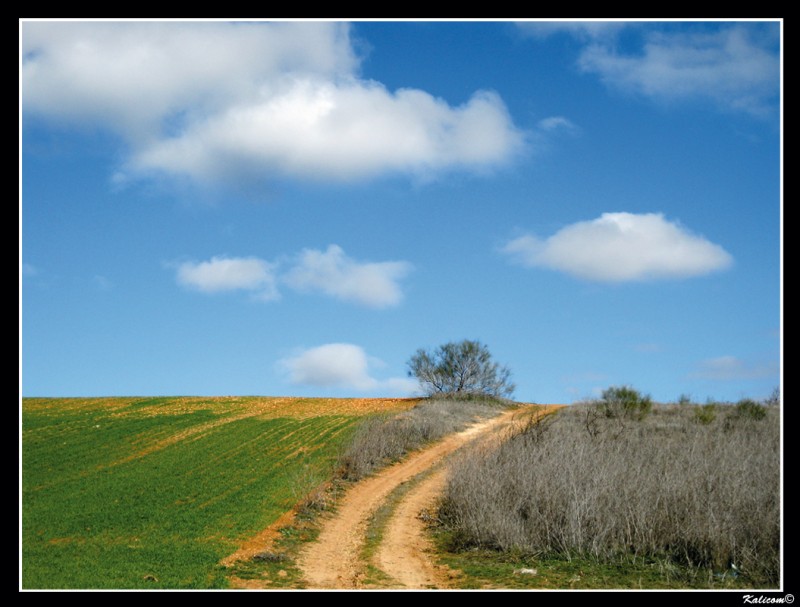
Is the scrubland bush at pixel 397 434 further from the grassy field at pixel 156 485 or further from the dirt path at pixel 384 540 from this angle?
the grassy field at pixel 156 485

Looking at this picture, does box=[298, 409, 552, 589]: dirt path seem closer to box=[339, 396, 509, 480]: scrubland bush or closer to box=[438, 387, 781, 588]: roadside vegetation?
box=[339, 396, 509, 480]: scrubland bush

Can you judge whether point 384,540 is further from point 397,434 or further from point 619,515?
point 397,434

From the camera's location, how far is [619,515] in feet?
49.4

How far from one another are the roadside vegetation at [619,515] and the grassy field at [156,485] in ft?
19.3

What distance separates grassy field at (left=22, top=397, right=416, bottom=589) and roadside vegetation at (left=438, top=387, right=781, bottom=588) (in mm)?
5888

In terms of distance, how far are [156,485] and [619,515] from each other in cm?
1515

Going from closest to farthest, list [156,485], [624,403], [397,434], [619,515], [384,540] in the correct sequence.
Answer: [619,515] < [384,540] < [156,485] < [397,434] < [624,403]

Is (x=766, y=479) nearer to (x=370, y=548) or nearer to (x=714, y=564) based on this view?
(x=714, y=564)

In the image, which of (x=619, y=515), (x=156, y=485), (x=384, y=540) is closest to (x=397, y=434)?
(x=156, y=485)

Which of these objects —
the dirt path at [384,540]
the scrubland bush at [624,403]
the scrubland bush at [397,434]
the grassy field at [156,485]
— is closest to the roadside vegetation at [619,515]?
the dirt path at [384,540]

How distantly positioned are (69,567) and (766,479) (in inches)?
590

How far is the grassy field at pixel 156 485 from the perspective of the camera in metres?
14.3

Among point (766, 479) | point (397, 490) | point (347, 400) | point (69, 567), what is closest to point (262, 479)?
point (397, 490)

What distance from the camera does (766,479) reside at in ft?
48.8
